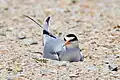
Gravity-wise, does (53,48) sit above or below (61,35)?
below

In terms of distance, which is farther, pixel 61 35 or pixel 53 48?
pixel 61 35

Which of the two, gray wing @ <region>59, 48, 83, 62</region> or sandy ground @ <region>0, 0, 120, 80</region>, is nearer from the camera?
sandy ground @ <region>0, 0, 120, 80</region>

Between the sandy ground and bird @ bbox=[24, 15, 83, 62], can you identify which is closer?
the sandy ground

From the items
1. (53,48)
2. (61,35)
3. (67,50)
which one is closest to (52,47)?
(53,48)

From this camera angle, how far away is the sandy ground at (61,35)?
534cm

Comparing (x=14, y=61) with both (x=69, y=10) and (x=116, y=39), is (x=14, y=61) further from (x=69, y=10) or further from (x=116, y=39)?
(x=69, y=10)

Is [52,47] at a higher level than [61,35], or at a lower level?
lower

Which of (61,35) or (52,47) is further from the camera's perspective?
(61,35)

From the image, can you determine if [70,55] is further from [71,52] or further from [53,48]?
[53,48]

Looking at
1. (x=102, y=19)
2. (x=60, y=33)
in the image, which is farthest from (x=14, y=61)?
(x=102, y=19)

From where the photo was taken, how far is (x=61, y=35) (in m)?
7.59

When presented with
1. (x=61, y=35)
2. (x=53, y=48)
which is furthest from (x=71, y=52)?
(x=61, y=35)

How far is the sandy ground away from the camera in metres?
5.34

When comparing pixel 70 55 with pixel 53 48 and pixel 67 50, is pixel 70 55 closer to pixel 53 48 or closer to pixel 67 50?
pixel 67 50
